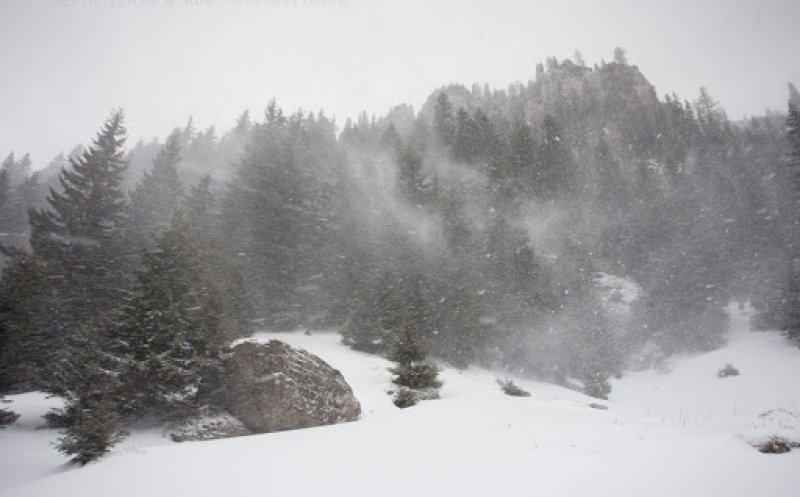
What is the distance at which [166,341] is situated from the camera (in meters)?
13.4

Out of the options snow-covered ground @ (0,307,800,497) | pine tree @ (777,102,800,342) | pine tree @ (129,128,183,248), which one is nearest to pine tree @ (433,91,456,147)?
pine tree @ (777,102,800,342)

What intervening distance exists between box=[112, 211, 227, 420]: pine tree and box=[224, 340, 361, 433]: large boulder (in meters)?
1.09

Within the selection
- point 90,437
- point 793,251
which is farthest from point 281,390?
point 793,251

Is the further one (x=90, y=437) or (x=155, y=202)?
(x=155, y=202)

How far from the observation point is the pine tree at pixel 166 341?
40.8ft

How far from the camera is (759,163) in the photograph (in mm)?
54688

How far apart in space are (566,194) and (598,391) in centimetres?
3028

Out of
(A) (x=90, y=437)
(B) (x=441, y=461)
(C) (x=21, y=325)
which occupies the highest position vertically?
(C) (x=21, y=325)

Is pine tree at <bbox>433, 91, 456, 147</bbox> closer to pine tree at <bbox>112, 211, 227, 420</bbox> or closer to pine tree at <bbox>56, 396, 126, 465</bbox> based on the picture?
pine tree at <bbox>112, 211, 227, 420</bbox>

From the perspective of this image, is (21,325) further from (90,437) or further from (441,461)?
(441,461)

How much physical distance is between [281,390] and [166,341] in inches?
206

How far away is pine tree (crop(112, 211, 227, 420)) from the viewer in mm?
12430

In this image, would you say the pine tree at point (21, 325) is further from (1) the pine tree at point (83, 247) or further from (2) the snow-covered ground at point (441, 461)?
(1) the pine tree at point (83, 247)

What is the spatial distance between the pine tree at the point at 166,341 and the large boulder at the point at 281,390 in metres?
1.09
